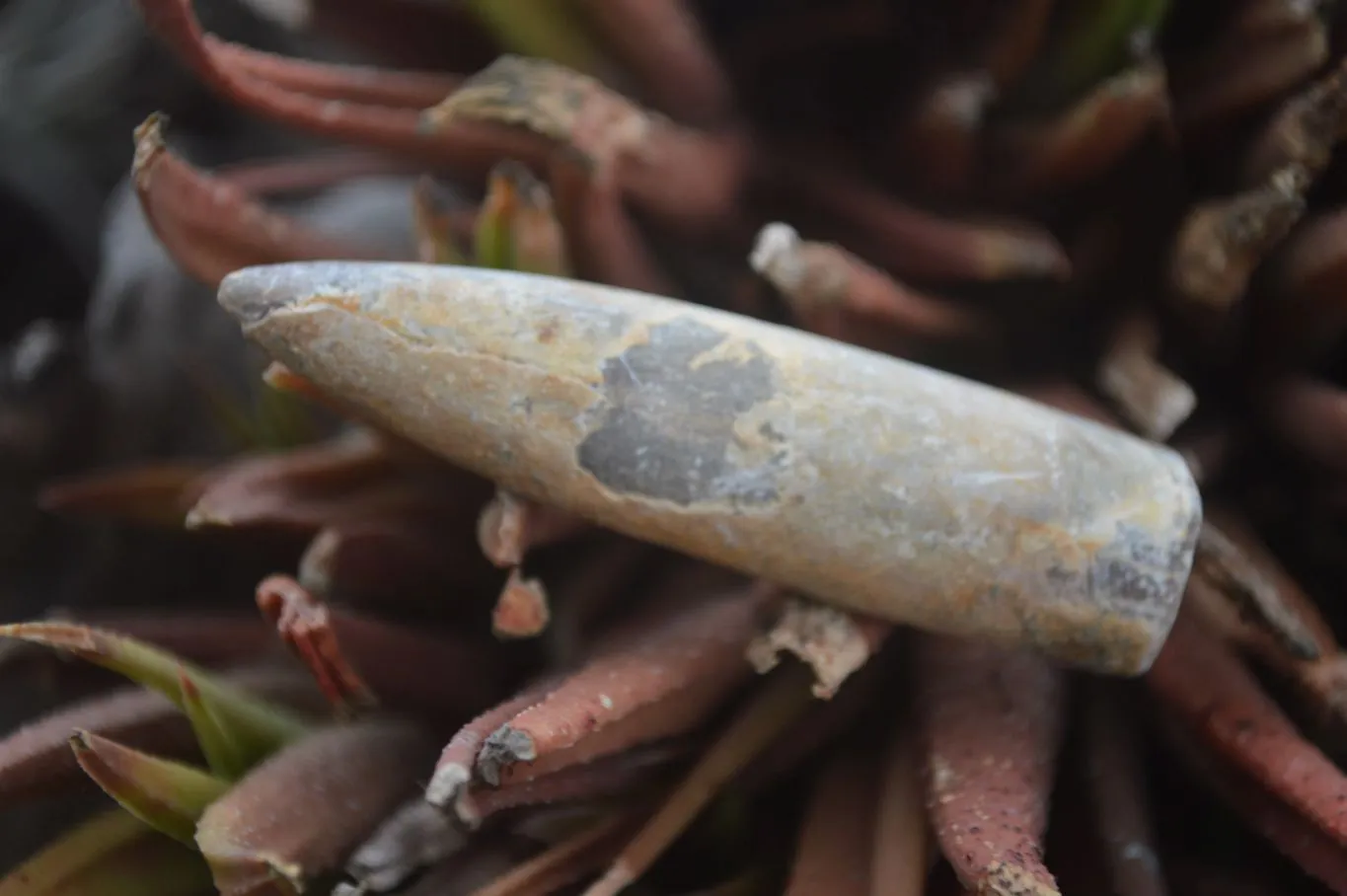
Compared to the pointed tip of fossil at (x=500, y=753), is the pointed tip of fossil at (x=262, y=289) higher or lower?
higher

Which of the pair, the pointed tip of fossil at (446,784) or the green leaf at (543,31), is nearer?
the pointed tip of fossil at (446,784)

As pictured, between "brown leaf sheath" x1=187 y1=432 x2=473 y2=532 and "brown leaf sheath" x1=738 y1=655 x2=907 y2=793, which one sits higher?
"brown leaf sheath" x1=187 y1=432 x2=473 y2=532

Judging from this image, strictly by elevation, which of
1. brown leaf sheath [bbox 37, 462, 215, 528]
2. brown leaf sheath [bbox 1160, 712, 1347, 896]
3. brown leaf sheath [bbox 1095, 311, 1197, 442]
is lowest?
brown leaf sheath [bbox 1160, 712, 1347, 896]

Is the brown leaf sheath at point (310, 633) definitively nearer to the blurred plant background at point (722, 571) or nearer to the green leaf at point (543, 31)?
the blurred plant background at point (722, 571)

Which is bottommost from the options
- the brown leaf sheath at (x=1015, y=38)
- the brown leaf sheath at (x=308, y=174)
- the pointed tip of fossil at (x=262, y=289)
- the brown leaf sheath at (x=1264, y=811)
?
the brown leaf sheath at (x=1264, y=811)

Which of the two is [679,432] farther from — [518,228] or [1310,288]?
[1310,288]

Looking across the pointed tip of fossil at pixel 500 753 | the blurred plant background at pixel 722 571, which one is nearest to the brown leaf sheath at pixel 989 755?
the blurred plant background at pixel 722 571

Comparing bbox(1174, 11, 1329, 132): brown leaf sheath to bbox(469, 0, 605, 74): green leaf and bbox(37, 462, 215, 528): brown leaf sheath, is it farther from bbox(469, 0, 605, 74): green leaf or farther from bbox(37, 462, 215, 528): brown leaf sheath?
bbox(37, 462, 215, 528): brown leaf sheath

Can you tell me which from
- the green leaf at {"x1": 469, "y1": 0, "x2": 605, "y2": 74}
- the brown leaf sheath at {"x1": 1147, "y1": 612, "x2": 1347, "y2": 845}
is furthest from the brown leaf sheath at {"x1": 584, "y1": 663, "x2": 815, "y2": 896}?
the green leaf at {"x1": 469, "y1": 0, "x2": 605, "y2": 74}
